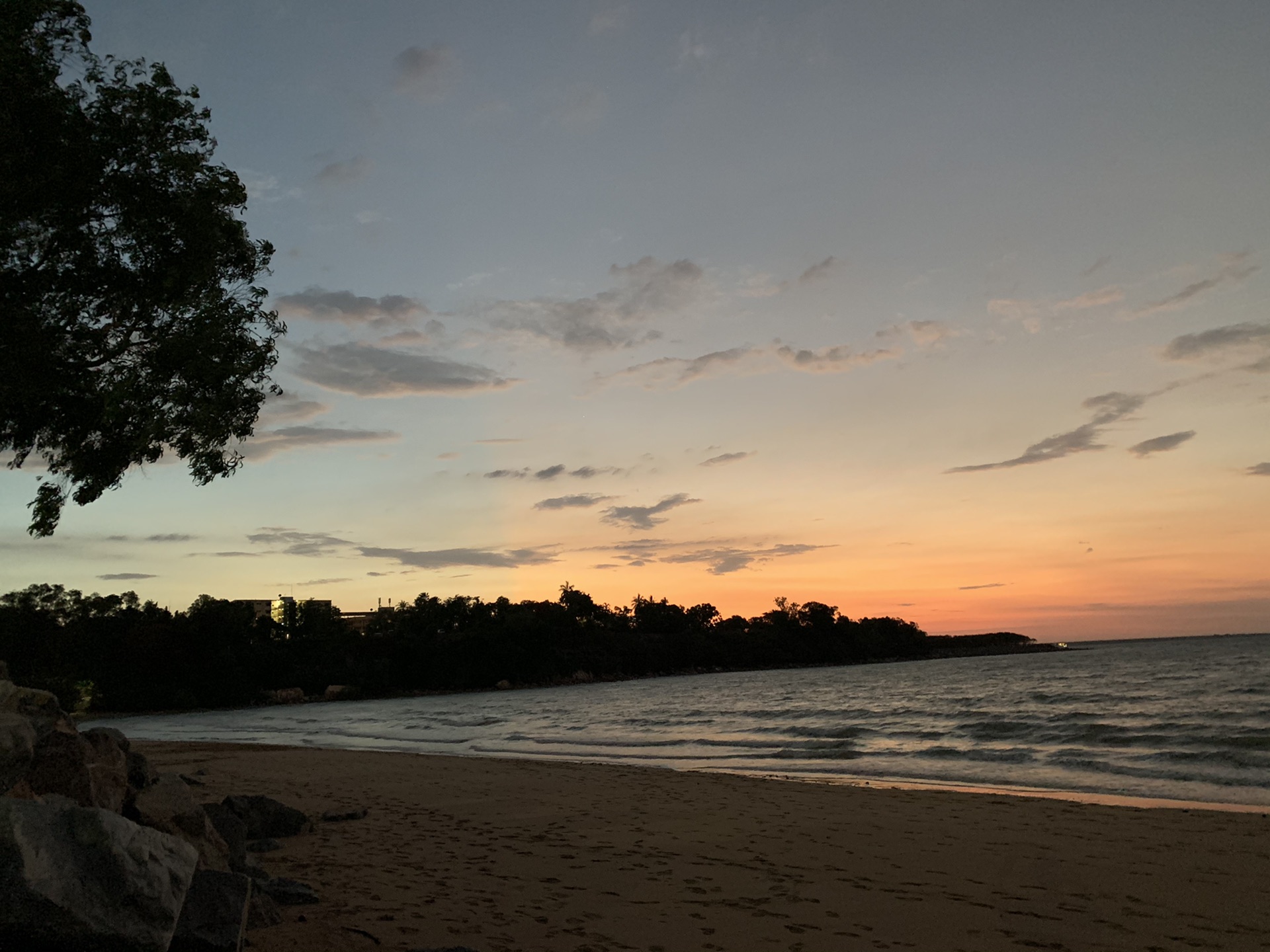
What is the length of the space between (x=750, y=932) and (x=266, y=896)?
4253 millimetres

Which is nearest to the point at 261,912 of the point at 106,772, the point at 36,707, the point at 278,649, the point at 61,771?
the point at 106,772

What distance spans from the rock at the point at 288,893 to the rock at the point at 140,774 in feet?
6.00

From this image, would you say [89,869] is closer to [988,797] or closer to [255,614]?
[988,797]

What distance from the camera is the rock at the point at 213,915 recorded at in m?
4.99

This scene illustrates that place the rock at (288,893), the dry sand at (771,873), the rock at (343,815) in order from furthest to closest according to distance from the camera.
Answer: the rock at (343,815)
the rock at (288,893)
the dry sand at (771,873)

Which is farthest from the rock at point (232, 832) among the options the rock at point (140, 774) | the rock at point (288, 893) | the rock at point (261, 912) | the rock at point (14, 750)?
the rock at point (14, 750)

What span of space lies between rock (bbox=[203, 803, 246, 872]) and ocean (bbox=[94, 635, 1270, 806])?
1430 cm

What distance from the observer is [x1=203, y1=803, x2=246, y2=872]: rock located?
8.01 m

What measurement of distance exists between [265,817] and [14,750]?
6426 millimetres

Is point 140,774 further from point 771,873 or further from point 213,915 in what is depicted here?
point 771,873

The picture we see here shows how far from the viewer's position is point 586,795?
15.8 m

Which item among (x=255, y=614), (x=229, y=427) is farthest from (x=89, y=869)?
(x=255, y=614)

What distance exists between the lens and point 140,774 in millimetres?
8445

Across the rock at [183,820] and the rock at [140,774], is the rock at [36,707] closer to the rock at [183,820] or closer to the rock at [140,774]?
the rock at [140,774]
